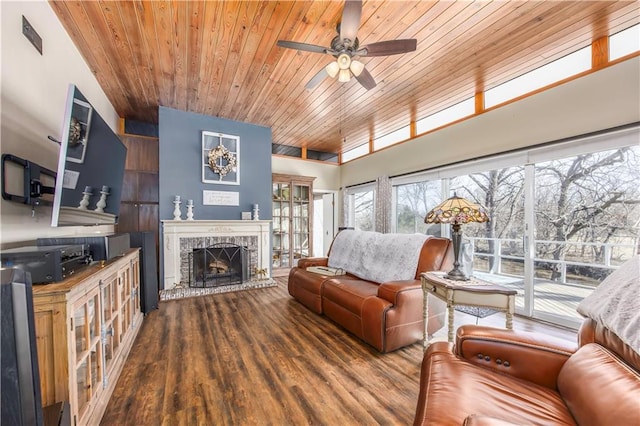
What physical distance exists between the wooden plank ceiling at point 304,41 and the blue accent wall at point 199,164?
0.35 meters

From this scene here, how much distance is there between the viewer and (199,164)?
13.8ft

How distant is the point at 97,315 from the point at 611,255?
14.4 feet

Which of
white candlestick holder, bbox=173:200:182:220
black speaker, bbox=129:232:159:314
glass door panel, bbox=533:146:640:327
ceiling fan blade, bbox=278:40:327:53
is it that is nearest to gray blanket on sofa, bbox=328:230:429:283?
glass door panel, bbox=533:146:640:327

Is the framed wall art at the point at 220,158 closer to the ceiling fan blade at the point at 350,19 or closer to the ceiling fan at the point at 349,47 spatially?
the ceiling fan at the point at 349,47

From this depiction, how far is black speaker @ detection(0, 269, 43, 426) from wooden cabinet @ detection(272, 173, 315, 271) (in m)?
4.65

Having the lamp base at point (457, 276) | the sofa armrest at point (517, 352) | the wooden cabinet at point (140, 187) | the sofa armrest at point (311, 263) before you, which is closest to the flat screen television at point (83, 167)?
the wooden cabinet at point (140, 187)

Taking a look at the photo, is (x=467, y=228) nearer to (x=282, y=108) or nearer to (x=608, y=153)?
(x=608, y=153)

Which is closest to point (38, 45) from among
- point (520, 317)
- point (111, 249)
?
point (111, 249)

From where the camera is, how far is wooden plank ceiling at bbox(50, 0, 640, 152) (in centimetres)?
206

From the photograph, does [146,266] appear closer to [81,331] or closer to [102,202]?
[102,202]

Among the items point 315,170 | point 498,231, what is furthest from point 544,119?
point 315,170

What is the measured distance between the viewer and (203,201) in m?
4.25

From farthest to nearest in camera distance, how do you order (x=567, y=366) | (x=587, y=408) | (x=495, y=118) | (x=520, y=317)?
(x=495, y=118)
(x=520, y=317)
(x=567, y=366)
(x=587, y=408)

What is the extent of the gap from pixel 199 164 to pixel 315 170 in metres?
2.75
